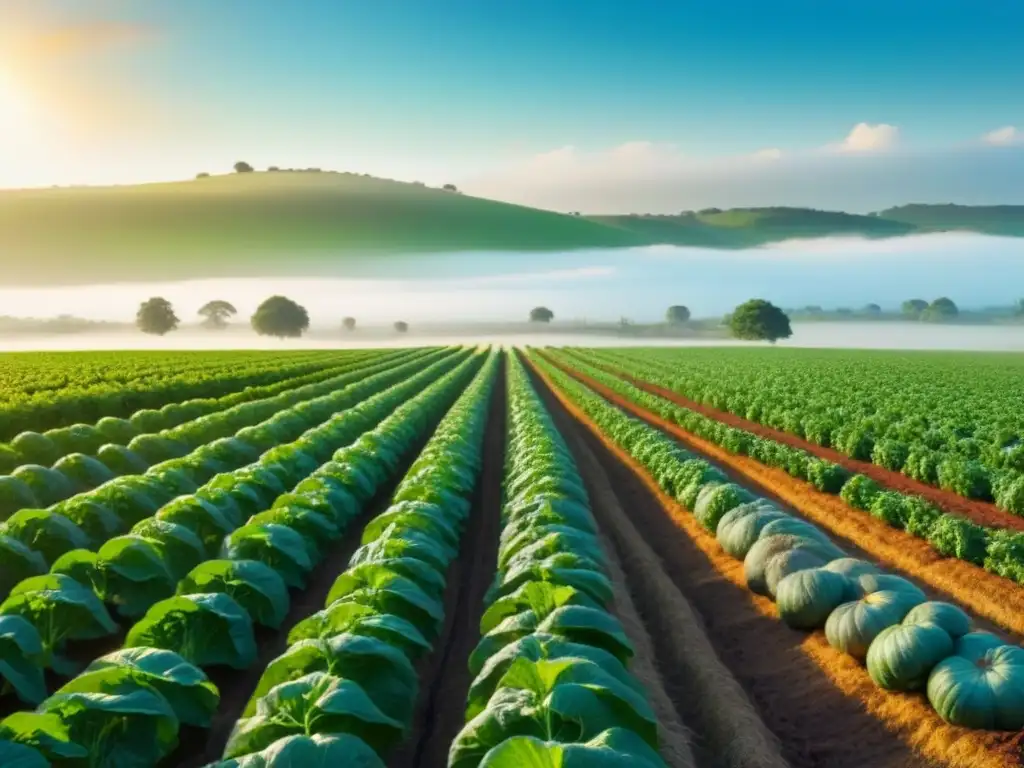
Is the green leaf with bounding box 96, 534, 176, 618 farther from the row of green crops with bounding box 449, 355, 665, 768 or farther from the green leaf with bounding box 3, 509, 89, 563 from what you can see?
the row of green crops with bounding box 449, 355, 665, 768

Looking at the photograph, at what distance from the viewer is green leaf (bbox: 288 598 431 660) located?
22.9ft

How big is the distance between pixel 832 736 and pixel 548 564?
124 inches

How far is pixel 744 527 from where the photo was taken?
39.4 feet

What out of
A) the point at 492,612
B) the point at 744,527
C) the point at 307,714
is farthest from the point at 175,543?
the point at 744,527

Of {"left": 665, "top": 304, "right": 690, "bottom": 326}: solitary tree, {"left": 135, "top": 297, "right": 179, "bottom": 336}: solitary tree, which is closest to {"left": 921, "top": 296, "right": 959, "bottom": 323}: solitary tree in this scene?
{"left": 665, "top": 304, "right": 690, "bottom": 326}: solitary tree

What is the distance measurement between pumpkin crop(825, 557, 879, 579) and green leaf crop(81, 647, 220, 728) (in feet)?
22.9

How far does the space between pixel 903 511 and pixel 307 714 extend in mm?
12207

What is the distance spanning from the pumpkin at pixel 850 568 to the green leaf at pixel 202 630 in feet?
21.9

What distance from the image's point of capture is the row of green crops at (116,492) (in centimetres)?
1036

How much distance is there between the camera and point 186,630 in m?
7.77

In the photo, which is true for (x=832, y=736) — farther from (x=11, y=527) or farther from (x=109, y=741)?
(x=11, y=527)

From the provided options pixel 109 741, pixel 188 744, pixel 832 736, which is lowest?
pixel 832 736

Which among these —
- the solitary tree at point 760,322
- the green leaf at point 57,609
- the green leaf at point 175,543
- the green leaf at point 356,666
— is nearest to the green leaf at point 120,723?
the green leaf at point 356,666

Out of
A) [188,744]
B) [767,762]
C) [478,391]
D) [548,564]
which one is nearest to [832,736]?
[767,762]
